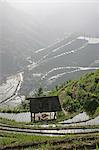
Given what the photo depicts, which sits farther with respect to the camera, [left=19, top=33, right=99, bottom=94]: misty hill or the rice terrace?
[left=19, top=33, right=99, bottom=94]: misty hill

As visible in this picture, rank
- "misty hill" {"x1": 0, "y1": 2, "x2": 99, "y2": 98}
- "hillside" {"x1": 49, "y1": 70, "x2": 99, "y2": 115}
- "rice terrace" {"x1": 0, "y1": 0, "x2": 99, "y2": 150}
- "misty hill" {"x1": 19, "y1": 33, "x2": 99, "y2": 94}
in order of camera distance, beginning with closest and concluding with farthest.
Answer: "rice terrace" {"x1": 0, "y1": 0, "x2": 99, "y2": 150}, "hillside" {"x1": 49, "y1": 70, "x2": 99, "y2": 115}, "misty hill" {"x1": 19, "y1": 33, "x2": 99, "y2": 94}, "misty hill" {"x1": 0, "y1": 2, "x2": 99, "y2": 98}

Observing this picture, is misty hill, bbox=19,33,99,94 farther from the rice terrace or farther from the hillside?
the hillside

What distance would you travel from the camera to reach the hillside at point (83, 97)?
108 feet

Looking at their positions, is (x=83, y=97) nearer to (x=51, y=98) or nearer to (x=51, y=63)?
(x=51, y=98)

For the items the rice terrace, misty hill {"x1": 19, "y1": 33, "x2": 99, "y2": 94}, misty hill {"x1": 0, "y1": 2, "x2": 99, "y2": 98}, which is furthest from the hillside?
misty hill {"x1": 0, "y1": 2, "x2": 99, "y2": 98}

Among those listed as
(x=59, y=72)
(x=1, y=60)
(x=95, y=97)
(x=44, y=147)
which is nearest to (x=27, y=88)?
(x=59, y=72)

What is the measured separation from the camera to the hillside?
108 ft

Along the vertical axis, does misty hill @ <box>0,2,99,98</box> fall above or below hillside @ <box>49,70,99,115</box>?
above

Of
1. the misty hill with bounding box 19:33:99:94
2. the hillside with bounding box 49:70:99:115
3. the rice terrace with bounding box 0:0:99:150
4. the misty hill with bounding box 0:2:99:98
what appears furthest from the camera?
the misty hill with bounding box 0:2:99:98

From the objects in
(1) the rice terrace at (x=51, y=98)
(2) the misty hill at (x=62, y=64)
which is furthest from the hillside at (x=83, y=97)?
(2) the misty hill at (x=62, y=64)

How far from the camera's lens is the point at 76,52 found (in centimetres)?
16775

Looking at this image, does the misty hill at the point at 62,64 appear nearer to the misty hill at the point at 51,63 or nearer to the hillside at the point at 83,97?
the misty hill at the point at 51,63

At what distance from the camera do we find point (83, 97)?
1465 inches

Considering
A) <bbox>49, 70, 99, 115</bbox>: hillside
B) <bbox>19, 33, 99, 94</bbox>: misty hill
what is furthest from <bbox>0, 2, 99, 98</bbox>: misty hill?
<bbox>49, 70, 99, 115</bbox>: hillside
